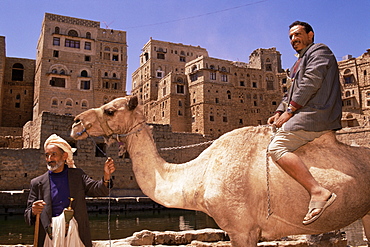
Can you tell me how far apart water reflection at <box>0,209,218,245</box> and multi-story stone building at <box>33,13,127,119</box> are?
27.0 meters

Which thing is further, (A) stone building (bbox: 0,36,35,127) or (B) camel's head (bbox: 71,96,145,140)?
(A) stone building (bbox: 0,36,35,127)

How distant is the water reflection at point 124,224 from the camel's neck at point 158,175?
8804 mm

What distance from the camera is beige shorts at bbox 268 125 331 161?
302 centimetres

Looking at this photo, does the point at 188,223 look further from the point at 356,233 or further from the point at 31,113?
the point at 31,113

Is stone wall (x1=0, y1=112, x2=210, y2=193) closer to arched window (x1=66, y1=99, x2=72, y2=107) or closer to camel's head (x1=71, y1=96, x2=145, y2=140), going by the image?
arched window (x1=66, y1=99, x2=72, y2=107)

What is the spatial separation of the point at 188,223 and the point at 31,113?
39.1m

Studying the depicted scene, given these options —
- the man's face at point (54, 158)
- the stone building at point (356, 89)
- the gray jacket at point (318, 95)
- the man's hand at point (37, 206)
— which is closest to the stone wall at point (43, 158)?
the man's face at point (54, 158)

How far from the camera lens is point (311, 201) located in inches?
112

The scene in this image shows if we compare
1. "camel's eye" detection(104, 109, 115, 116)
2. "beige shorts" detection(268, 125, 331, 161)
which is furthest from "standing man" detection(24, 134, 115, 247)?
"beige shorts" detection(268, 125, 331, 161)

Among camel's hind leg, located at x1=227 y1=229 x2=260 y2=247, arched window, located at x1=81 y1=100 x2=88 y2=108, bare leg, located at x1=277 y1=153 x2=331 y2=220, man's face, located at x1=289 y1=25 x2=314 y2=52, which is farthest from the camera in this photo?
arched window, located at x1=81 y1=100 x2=88 y2=108

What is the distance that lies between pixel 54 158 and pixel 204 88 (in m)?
50.1

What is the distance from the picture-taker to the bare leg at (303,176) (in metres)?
2.80

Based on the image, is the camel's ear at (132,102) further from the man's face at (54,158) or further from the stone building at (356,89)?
the stone building at (356,89)

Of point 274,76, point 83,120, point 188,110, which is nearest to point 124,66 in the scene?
point 188,110
